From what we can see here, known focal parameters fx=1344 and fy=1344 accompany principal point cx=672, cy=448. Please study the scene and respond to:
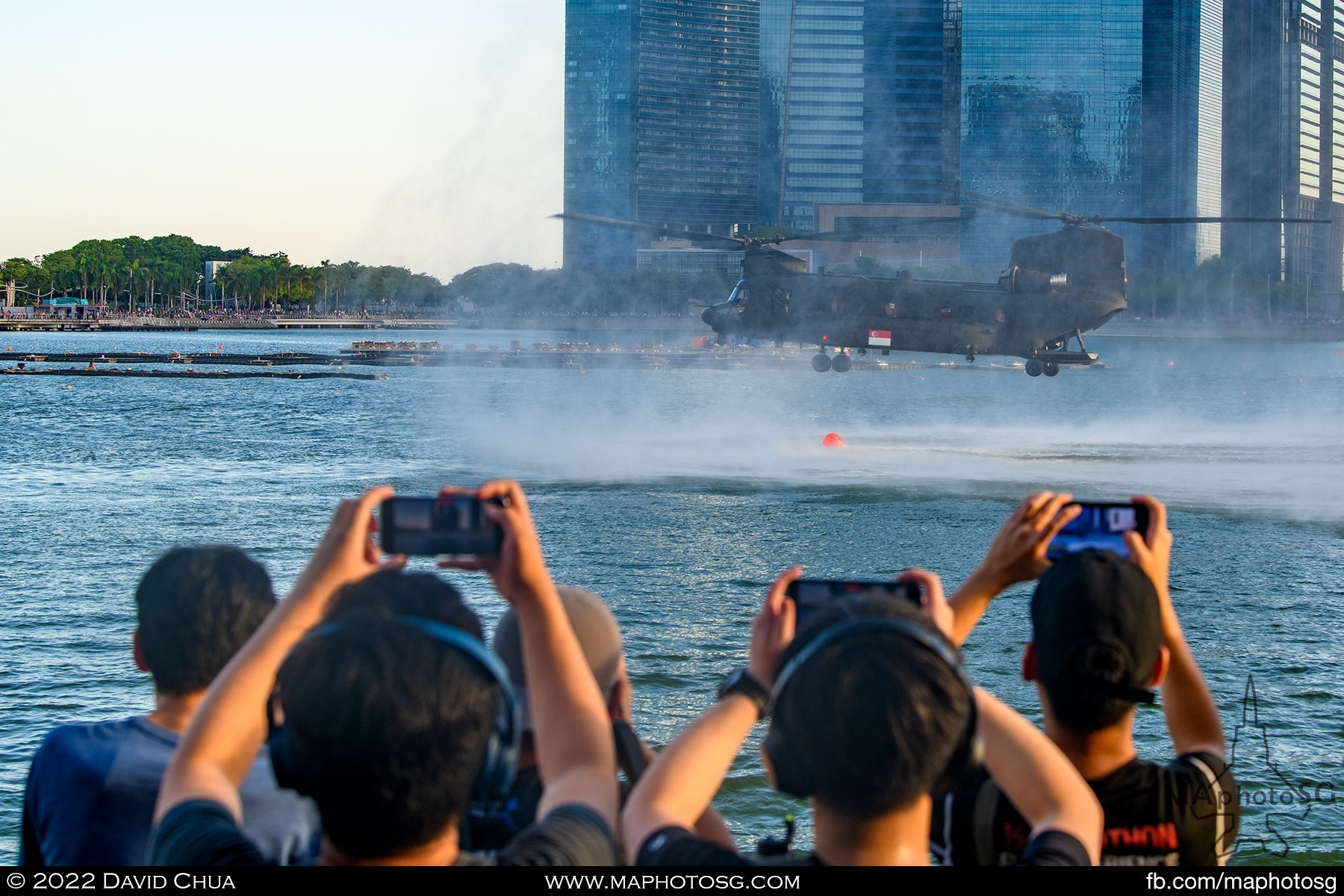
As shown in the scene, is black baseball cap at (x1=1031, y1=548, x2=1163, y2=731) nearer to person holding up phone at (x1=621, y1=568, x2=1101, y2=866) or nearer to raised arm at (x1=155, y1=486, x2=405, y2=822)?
person holding up phone at (x1=621, y1=568, x2=1101, y2=866)

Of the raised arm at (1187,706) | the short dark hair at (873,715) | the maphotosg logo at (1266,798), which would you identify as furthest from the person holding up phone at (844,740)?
the maphotosg logo at (1266,798)

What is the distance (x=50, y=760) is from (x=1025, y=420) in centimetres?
10432

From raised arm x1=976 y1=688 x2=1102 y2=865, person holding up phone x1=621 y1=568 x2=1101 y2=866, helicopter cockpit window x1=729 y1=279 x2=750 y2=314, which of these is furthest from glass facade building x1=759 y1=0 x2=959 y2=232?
person holding up phone x1=621 y1=568 x2=1101 y2=866

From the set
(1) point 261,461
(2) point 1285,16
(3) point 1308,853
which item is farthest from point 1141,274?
(3) point 1308,853

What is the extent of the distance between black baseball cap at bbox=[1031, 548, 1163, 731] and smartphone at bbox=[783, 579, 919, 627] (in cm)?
80

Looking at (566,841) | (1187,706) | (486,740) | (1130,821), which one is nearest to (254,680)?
(486,740)

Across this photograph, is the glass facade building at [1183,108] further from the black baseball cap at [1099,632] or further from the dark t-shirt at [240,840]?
the dark t-shirt at [240,840]

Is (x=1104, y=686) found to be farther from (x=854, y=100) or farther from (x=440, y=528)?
(x=854, y=100)

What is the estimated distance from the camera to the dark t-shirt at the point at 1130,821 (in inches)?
182

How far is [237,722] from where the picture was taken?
3785mm

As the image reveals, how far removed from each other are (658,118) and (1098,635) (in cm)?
9088

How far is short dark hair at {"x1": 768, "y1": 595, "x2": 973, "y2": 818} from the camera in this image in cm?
329

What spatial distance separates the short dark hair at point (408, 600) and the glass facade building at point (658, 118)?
67539mm

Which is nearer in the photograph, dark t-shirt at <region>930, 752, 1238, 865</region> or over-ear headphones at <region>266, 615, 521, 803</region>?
over-ear headphones at <region>266, 615, 521, 803</region>
